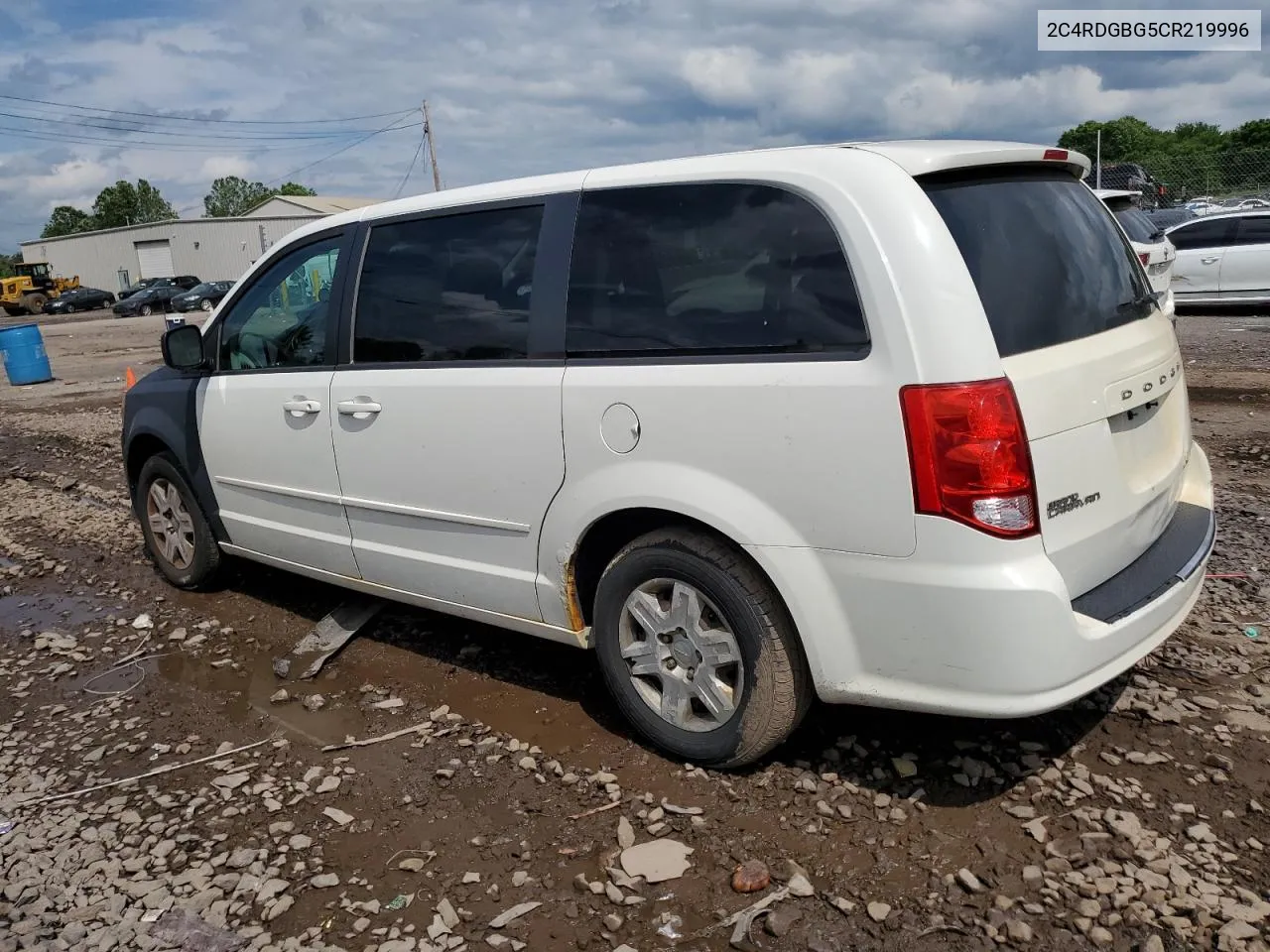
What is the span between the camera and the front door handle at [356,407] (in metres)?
3.92

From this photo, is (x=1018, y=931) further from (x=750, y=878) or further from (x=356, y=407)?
(x=356, y=407)

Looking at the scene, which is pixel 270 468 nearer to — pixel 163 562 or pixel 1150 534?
pixel 163 562

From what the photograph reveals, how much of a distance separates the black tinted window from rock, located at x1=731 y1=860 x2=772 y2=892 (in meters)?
14.8

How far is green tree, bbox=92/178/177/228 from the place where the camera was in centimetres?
10694

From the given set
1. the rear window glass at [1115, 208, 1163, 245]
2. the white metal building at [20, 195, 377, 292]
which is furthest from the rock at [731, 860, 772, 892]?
the white metal building at [20, 195, 377, 292]

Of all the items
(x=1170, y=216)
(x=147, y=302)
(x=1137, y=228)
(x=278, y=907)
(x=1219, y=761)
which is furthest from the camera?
(x=147, y=302)

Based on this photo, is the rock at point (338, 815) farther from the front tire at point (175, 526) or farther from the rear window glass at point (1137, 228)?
the rear window glass at point (1137, 228)

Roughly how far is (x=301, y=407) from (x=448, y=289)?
95 cm

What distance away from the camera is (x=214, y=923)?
9.07 ft

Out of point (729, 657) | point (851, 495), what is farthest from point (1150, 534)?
point (729, 657)

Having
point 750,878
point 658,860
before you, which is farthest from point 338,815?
point 750,878

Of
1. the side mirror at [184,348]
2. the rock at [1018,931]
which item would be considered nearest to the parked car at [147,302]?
the side mirror at [184,348]

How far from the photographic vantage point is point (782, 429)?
9.16ft

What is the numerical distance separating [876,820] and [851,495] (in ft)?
3.36
